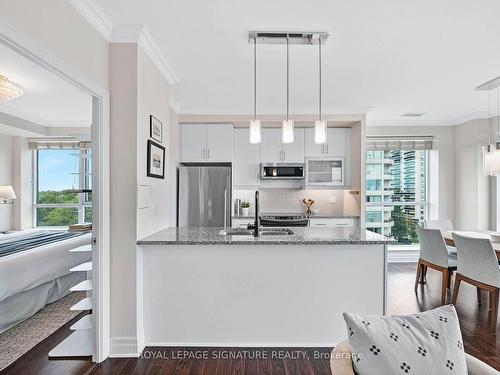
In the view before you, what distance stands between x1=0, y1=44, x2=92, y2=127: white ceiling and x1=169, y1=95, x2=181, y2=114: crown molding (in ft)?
3.45

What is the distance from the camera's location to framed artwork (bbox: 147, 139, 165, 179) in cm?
279

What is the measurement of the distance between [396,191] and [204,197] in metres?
3.67

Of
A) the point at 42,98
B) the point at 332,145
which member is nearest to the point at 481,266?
the point at 332,145

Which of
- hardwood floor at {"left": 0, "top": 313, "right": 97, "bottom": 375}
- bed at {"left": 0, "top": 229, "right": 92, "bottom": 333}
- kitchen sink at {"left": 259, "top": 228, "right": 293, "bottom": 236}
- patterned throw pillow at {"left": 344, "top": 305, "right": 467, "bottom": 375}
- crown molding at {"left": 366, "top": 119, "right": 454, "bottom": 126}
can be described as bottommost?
hardwood floor at {"left": 0, "top": 313, "right": 97, "bottom": 375}

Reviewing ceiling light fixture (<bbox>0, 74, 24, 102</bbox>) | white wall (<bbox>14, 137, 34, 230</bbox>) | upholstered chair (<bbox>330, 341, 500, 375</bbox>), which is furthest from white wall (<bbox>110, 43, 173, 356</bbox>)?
white wall (<bbox>14, 137, 34, 230</bbox>)

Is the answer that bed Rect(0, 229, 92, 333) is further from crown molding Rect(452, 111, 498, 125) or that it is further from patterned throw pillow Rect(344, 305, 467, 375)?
crown molding Rect(452, 111, 498, 125)

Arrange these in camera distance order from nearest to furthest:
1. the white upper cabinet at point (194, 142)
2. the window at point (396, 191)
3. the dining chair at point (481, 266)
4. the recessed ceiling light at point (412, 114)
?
the dining chair at point (481, 266) < the white upper cabinet at point (194, 142) < the recessed ceiling light at point (412, 114) < the window at point (396, 191)

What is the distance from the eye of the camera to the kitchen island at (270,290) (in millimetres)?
2572

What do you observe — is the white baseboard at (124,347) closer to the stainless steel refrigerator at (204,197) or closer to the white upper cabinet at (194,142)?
the stainless steel refrigerator at (204,197)

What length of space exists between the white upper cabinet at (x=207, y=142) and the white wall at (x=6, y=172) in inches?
129

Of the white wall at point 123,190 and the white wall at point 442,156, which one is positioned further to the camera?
the white wall at point 442,156

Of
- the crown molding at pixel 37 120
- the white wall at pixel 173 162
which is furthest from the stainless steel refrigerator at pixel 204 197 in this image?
the crown molding at pixel 37 120

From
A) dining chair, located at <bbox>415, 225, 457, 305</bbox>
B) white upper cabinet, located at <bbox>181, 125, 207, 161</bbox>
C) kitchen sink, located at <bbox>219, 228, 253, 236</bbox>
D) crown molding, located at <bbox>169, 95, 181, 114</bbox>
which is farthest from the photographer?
white upper cabinet, located at <bbox>181, 125, 207, 161</bbox>

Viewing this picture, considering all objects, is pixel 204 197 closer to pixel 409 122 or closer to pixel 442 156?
pixel 409 122
